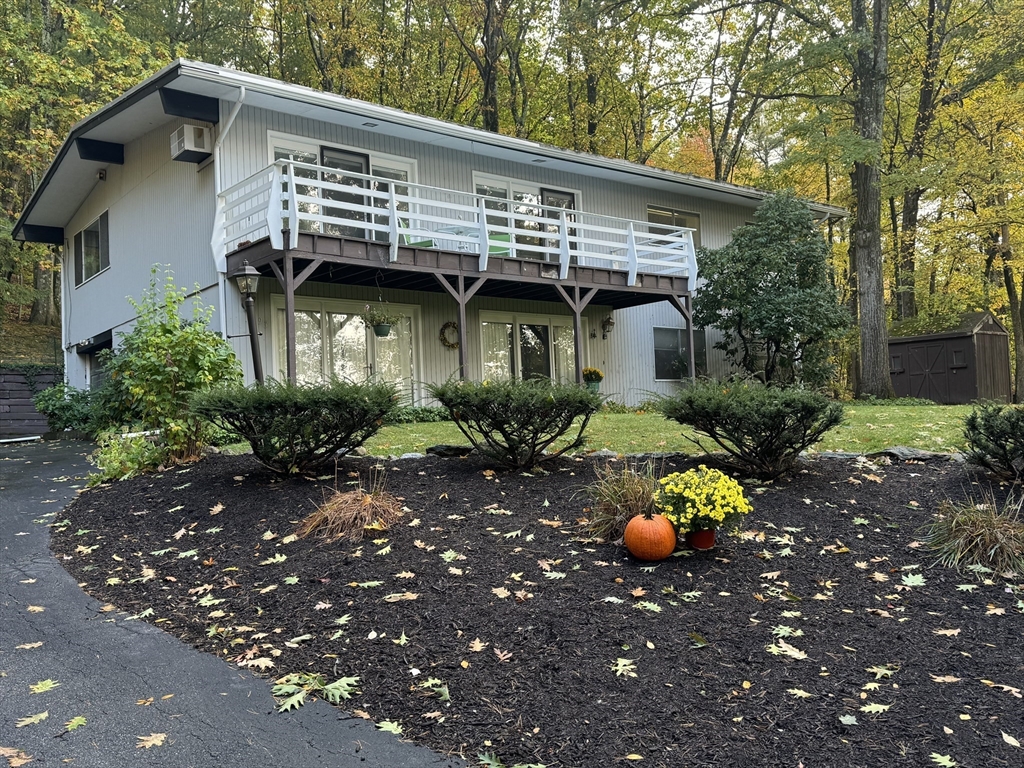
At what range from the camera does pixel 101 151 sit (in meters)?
14.6

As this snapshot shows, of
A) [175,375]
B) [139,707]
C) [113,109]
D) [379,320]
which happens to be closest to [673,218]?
[379,320]

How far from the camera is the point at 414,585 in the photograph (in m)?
4.24

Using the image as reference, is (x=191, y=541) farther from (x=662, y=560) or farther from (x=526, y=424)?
(x=662, y=560)

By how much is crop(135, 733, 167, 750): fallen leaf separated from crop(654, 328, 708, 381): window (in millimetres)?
14859

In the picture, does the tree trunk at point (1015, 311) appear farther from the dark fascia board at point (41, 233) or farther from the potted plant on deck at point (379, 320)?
the dark fascia board at point (41, 233)

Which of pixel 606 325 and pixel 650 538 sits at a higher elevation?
pixel 606 325

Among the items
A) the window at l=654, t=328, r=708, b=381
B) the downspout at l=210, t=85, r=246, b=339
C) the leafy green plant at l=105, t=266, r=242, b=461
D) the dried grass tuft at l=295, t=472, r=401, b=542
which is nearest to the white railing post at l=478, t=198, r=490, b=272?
the downspout at l=210, t=85, r=246, b=339

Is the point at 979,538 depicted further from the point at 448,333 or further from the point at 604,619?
the point at 448,333

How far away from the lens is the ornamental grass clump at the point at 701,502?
4.44 m

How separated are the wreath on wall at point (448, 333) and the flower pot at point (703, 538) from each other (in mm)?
9936

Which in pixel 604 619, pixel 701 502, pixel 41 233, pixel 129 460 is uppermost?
pixel 41 233

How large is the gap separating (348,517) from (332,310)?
8.26m

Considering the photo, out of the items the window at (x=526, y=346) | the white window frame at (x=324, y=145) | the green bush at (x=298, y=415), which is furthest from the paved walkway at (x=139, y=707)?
the window at (x=526, y=346)

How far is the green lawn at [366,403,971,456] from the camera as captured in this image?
292 inches
